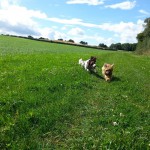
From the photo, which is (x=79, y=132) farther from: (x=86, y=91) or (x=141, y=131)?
(x=86, y=91)

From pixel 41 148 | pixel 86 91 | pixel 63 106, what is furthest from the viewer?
pixel 86 91

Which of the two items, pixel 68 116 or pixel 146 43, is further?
pixel 146 43

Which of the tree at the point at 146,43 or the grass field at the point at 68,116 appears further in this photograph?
the tree at the point at 146,43

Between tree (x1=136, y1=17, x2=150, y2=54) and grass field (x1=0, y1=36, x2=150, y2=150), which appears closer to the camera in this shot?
grass field (x1=0, y1=36, x2=150, y2=150)

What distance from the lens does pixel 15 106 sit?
9773mm

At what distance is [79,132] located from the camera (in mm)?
8617

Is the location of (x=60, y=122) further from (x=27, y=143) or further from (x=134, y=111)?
(x=134, y=111)

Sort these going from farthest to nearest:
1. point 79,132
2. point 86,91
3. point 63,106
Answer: point 86,91
point 63,106
point 79,132

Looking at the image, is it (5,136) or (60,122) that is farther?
(60,122)

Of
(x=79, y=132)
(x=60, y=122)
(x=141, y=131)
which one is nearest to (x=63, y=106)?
(x=60, y=122)

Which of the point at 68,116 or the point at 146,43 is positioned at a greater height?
the point at 146,43

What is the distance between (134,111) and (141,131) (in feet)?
6.26

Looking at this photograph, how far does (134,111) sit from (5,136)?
4.89m

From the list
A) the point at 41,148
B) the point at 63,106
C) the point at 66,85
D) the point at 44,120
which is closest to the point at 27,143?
the point at 41,148
